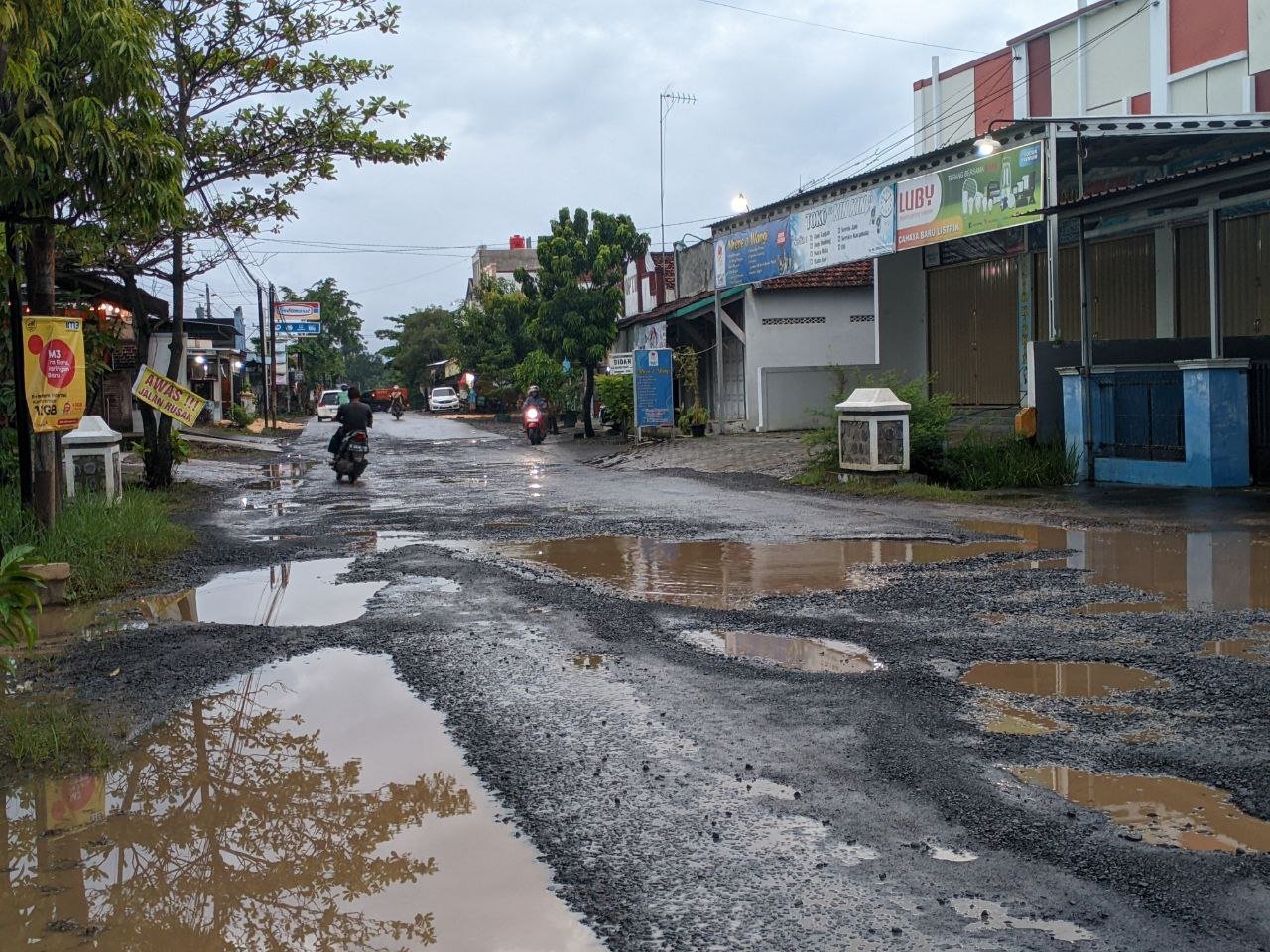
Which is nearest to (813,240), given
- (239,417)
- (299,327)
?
(239,417)

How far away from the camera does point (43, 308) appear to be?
10.4 metres

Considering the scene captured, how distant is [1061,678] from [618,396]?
96.0ft

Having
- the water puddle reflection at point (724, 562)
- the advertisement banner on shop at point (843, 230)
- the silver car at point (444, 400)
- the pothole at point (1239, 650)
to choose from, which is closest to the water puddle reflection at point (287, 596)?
the water puddle reflection at point (724, 562)

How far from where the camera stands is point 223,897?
3891mm

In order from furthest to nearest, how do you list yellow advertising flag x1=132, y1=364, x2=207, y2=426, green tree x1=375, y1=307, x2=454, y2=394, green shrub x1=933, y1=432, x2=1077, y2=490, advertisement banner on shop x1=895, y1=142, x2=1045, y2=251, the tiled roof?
green tree x1=375, y1=307, x2=454, y2=394 < the tiled roof < advertisement banner on shop x1=895, y1=142, x2=1045, y2=251 < green shrub x1=933, y1=432, x2=1077, y2=490 < yellow advertising flag x1=132, y1=364, x2=207, y2=426

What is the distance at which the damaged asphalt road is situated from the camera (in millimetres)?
3549

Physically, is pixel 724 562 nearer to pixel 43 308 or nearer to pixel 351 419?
pixel 43 308

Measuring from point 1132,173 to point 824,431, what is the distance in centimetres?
663

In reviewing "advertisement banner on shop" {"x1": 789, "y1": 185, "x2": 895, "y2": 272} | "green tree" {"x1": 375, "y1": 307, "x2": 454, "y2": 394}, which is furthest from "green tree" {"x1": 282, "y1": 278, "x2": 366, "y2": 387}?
"advertisement banner on shop" {"x1": 789, "y1": 185, "x2": 895, "y2": 272}

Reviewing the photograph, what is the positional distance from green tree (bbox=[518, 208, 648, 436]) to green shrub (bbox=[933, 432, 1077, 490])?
65.4ft

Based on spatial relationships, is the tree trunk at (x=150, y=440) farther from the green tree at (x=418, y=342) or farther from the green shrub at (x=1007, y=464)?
the green tree at (x=418, y=342)

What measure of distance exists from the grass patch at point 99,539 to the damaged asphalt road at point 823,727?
24.0 inches

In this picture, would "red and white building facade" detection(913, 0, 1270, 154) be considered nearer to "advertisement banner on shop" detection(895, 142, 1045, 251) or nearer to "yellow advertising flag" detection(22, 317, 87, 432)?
"advertisement banner on shop" detection(895, 142, 1045, 251)

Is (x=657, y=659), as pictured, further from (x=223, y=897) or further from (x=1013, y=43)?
(x=1013, y=43)
